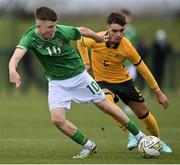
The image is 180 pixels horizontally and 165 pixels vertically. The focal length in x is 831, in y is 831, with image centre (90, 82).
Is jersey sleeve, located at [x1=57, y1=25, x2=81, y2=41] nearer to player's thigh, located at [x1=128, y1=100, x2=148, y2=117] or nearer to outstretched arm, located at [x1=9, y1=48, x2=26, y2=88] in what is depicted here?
outstretched arm, located at [x1=9, y1=48, x2=26, y2=88]

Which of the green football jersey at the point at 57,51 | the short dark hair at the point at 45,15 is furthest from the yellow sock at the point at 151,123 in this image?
the short dark hair at the point at 45,15

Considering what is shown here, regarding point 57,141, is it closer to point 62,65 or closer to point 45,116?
point 62,65

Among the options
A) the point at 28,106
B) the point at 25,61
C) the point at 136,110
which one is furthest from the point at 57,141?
the point at 25,61

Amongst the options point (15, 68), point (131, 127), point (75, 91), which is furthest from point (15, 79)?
point (131, 127)

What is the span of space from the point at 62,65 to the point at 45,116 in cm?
935

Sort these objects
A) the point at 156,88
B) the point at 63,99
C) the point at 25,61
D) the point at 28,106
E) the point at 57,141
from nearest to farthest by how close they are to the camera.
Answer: the point at 63,99 < the point at 156,88 < the point at 57,141 < the point at 28,106 < the point at 25,61

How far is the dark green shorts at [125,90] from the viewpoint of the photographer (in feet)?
44.4

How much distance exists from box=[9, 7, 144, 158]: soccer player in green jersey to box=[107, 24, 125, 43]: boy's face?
0.93 metres

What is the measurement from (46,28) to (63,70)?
2.40 ft

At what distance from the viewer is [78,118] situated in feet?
66.7

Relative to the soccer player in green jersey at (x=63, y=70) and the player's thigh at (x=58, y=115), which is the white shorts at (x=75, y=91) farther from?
the player's thigh at (x=58, y=115)

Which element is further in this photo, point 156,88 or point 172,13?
point 172,13

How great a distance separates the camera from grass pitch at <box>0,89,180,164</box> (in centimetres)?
1188

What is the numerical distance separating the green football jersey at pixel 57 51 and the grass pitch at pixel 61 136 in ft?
4.08
